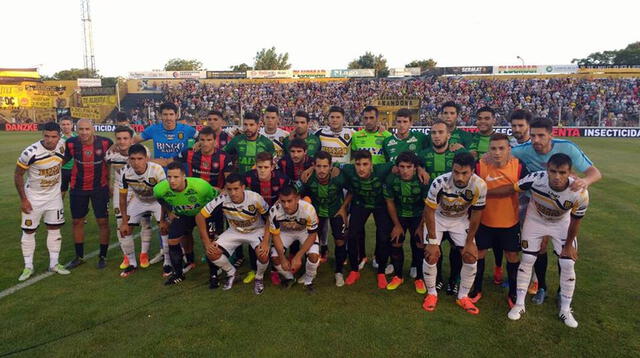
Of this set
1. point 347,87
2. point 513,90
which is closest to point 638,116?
point 513,90

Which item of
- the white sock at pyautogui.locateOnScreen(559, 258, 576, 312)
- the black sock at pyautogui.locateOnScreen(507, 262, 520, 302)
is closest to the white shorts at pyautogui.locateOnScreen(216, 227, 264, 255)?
the black sock at pyautogui.locateOnScreen(507, 262, 520, 302)

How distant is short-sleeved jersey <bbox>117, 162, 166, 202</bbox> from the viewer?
20.5 feet

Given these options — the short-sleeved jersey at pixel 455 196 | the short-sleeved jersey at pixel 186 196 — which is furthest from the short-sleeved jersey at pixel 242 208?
the short-sleeved jersey at pixel 455 196

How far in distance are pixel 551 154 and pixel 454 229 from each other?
1.60 metres

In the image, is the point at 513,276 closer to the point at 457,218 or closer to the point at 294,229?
the point at 457,218

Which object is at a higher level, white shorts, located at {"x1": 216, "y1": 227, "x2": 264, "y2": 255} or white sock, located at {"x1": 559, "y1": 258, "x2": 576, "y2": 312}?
white shorts, located at {"x1": 216, "y1": 227, "x2": 264, "y2": 255}

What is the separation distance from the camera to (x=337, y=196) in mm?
6051

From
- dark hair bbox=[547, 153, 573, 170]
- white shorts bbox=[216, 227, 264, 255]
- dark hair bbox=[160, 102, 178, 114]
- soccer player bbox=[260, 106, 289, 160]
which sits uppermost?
dark hair bbox=[160, 102, 178, 114]

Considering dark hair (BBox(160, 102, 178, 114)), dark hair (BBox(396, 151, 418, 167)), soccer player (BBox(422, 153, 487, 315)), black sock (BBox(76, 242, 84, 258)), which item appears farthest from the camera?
dark hair (BBox(160, 102, 178, 114))

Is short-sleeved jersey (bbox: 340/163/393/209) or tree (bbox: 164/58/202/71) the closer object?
short-sleeved jersey (bbox: 340/163/393/209)

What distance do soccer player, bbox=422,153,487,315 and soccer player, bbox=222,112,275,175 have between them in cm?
317

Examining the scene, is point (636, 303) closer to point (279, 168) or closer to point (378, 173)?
point (378, 173)

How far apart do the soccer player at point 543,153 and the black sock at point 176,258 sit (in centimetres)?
498

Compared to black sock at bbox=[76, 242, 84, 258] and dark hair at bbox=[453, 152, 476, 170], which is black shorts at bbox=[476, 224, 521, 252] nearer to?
dark hair at bbox=[453, 152, 476, 170]
